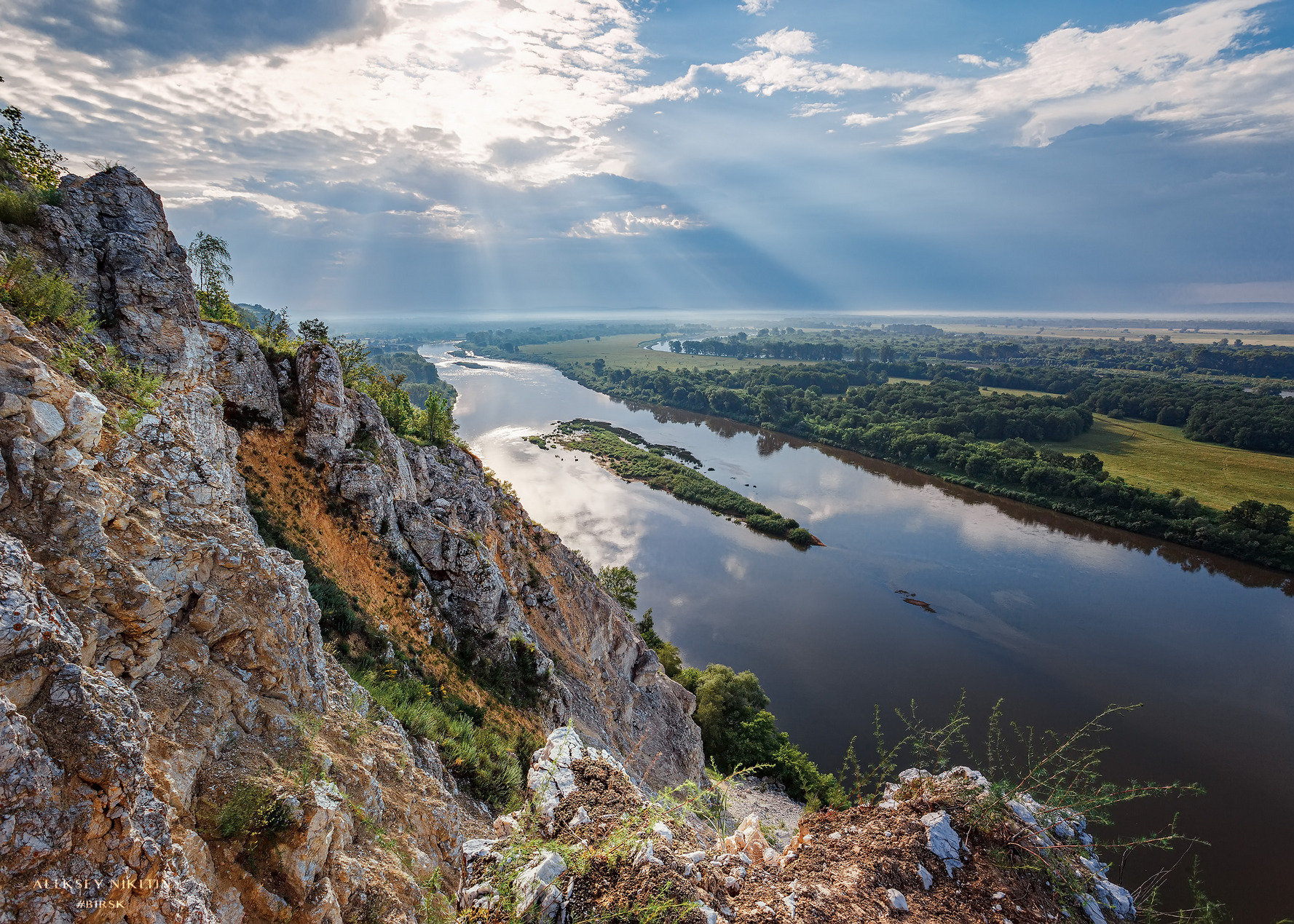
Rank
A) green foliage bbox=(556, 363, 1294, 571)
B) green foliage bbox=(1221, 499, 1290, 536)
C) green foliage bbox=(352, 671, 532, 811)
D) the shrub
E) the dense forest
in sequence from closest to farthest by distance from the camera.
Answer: green foliage bbox=(352, 671, 532, 811), green foliage bbox=(1221, 499, 1290, 536), the shrub, green foliage bbox=(556, 363, 1294, 571), the dense forest

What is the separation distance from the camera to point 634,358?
15038cm

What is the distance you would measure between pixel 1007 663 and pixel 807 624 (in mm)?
11199

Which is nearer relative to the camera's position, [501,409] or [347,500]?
[347,500]

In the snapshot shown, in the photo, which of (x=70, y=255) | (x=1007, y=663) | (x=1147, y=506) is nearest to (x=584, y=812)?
(x=70, y=255)

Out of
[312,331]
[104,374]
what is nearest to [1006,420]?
[312,331]

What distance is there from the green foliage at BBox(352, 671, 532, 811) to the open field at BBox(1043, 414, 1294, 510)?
2663 inches

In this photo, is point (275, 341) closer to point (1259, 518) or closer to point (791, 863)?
point (791, 863)

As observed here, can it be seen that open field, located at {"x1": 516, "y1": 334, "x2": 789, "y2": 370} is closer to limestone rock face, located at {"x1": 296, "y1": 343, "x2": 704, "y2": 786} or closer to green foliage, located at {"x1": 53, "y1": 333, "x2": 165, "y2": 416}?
limestone rock face, located at {"x1": 296, "y1": 343, "x2": 704, "y2": 786}

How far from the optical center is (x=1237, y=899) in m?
19.3

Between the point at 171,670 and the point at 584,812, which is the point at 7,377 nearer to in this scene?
the point at 171,670

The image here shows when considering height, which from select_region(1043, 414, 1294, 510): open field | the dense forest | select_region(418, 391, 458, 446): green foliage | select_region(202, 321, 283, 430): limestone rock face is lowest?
select_region(1043, 414, 1294, 510): open field

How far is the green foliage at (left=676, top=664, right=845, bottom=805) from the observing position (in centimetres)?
2281

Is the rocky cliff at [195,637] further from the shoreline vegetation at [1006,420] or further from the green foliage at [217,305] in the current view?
the shoreline vegetation at [1006,420]

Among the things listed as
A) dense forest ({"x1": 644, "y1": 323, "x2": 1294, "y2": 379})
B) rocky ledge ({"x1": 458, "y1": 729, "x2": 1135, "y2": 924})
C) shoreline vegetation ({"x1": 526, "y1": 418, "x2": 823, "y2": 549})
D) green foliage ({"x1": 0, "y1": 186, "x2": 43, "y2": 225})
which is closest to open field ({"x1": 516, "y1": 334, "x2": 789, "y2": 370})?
dense forest ({"x1": 644, "y1": 323, "x2": 1294, "y2": 379})
